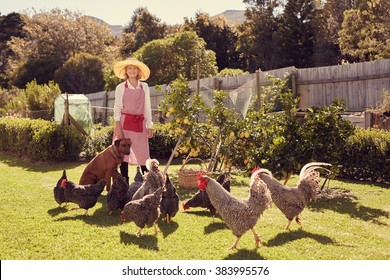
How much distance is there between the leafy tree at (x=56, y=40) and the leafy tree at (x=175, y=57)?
17.8 m

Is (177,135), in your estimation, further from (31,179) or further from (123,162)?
(31,179)

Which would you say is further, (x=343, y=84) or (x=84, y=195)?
(x=343, y=84)

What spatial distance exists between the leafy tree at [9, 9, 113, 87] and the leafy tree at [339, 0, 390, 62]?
25.4 metres

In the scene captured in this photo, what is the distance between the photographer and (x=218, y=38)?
38844mm

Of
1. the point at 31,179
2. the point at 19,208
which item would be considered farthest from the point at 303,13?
the point at 19,208

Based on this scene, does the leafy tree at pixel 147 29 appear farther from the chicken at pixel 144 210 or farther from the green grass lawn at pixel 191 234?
the chicken at pixel 144 210

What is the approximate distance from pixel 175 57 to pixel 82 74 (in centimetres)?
1348

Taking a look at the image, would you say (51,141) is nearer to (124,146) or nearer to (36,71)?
(124,146)

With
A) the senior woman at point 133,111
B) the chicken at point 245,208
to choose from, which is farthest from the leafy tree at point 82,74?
the chicken at point 245,208

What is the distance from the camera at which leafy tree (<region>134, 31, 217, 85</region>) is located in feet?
85.6

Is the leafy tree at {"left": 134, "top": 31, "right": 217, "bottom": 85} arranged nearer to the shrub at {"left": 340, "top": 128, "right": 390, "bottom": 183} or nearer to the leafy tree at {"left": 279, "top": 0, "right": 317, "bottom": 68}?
the leafy tree at {"left": 279, "top": 0, "right": 317, "bottom": 68}

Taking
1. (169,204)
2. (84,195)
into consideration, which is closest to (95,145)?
(84,195)

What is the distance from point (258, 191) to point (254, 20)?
33871 millimetres

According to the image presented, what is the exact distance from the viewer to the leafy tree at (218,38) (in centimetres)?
3853
